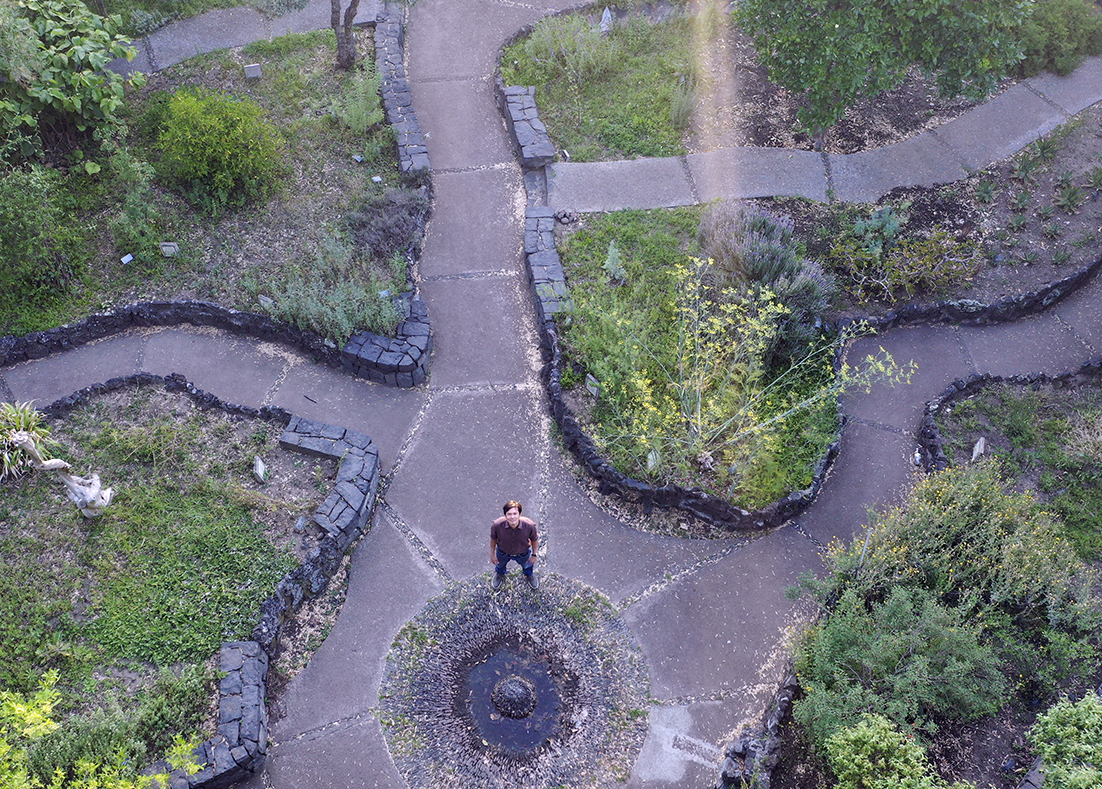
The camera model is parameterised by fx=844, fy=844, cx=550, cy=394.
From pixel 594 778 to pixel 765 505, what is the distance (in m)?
2.87

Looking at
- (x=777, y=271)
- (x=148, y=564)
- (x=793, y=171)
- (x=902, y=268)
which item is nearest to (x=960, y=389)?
(x=902, y=268)

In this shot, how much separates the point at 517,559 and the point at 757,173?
635cm

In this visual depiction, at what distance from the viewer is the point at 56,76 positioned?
32.4ft

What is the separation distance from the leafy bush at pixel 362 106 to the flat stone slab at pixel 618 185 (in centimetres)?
245

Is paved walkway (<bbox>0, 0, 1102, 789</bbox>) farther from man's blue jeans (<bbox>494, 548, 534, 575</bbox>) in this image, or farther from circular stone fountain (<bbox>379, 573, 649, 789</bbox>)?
man's blue jeans (<bbox>494, 548, 534, 575</bbox>)

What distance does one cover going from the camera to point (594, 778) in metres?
6.38

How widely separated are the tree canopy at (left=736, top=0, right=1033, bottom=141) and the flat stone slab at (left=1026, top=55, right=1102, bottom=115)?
306 cm

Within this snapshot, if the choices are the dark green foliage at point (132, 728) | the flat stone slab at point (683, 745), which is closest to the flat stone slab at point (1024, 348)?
the flat stone slab at point (683, 745)

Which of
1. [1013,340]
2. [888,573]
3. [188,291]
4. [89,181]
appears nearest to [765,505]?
[888,573]

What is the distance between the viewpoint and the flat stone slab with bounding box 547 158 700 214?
10406 mm

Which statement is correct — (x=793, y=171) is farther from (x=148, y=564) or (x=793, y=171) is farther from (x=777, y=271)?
(x=148, y=564)

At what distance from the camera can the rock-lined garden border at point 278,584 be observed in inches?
245

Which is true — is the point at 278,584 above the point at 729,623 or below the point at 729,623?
above

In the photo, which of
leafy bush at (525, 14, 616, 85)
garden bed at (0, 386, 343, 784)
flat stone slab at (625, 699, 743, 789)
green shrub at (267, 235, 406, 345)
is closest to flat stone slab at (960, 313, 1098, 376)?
flat stone slab at (625, 699, 743, 789)
